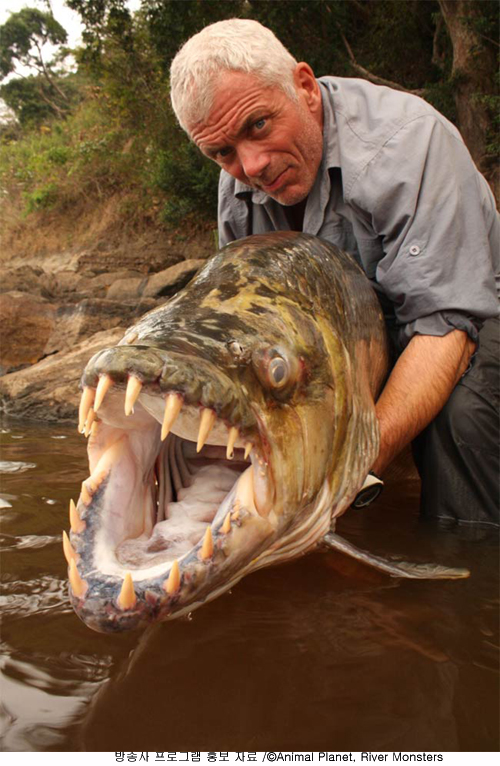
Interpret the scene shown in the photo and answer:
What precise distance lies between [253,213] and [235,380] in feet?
6.56

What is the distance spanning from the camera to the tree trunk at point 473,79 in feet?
28.5

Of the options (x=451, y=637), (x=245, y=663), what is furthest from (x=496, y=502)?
(x=245, y=663)

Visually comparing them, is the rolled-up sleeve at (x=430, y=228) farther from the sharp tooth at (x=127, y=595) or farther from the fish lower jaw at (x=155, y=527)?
the sharp tooth at (x=127, y=595)

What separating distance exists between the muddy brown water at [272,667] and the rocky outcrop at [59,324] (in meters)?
3.72

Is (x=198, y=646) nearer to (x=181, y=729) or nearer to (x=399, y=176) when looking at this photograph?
(x=181, y=729)

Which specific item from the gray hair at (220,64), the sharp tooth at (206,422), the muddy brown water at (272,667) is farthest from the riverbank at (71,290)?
the sharp tooth at (206,422)

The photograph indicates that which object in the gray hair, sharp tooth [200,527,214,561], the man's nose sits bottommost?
sharp tooth [200,527,214,561]

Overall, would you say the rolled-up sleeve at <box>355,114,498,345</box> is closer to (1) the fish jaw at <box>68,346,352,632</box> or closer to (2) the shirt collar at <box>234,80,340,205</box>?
(2) the shirt collar at <box>234,80,340,205</box>

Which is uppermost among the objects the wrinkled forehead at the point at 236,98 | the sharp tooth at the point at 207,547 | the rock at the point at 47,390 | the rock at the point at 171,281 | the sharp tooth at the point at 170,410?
the wrinkled forehead at the point at 236,98

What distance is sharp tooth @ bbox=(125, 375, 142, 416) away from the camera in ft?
4.46

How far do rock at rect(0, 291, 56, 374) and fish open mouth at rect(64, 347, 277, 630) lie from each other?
659cm

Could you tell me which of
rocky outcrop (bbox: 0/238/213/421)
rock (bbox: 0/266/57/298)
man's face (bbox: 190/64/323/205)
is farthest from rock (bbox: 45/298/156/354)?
man's face (bbox: 190/64/323/205)

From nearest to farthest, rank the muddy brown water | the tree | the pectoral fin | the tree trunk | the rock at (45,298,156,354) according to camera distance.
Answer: the muddy brown water < the pectoral fin < the rock at (45,298,156,354) < the tree trunk < the tree

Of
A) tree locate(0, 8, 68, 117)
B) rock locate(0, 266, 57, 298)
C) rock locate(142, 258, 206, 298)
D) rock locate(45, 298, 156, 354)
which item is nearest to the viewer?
rock locate(45, 298, 156, 354)
